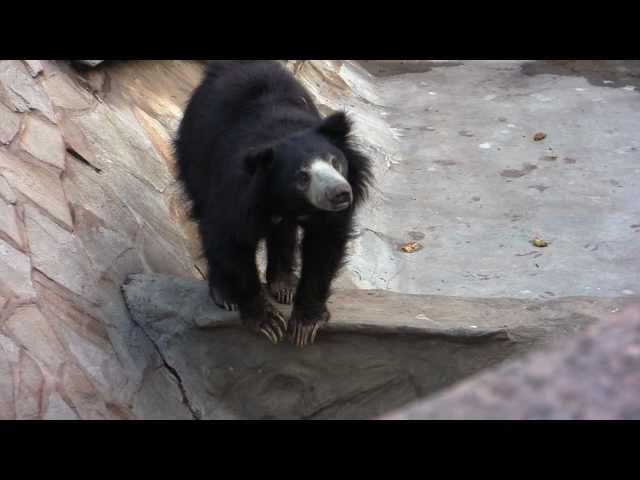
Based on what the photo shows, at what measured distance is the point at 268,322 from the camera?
164 inches

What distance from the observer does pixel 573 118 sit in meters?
8.28

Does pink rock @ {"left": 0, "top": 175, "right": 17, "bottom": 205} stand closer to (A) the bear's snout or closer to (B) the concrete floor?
(A) the bear's snout

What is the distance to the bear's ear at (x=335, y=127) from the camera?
3.91 metres

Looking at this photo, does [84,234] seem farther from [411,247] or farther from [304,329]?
[411,247]

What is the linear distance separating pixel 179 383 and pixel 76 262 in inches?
27.8

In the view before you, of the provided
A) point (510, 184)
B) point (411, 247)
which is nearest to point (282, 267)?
point (411, 247)

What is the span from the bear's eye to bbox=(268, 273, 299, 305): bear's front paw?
96cm

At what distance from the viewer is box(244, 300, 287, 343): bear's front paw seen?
13.6 feet

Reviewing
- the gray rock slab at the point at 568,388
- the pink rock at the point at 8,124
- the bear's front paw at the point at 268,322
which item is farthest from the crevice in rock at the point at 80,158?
the gray rock slab at the point at 568,388

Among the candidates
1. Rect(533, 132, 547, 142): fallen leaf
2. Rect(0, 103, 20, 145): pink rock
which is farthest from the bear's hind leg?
Rect(533, 132, 547, 142): fallen leaf

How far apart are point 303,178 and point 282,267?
0.94 m

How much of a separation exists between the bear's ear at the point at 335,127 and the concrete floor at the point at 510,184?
6.96ft

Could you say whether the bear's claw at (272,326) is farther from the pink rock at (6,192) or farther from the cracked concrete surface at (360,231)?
the pink rock at (6,192)

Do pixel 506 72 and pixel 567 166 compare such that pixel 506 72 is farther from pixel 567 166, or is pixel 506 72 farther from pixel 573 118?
pixel 567 166
